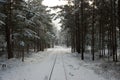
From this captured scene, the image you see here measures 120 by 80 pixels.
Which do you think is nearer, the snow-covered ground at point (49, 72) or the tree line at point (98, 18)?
the snow-covered ground at point (49, 72)

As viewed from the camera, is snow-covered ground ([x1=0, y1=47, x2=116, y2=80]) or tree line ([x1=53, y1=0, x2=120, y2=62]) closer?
snow-covered ground ([x1=0, y1=47, x2=116, y2=80])

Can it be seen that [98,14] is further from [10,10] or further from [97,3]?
[10,10]

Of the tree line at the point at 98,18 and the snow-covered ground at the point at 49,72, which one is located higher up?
the tree line at the point at 98,18

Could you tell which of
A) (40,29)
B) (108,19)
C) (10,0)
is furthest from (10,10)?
(40,29)

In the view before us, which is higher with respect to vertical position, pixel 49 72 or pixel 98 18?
pixel 98 18

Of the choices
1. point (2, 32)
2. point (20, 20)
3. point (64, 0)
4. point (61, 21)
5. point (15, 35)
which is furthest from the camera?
point (61, 21)

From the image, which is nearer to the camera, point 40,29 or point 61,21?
point 61,21

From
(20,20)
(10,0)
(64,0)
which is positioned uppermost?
(64,0)

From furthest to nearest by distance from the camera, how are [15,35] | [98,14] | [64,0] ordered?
1. [64,0]
2. [98,14]
3. [15,35]

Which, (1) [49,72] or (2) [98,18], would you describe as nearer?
(1) [49,72]

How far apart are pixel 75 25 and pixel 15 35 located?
58.9 ft

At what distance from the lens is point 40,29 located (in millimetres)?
43500

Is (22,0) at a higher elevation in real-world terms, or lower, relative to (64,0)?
lower

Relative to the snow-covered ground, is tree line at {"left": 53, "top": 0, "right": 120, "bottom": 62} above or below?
above
